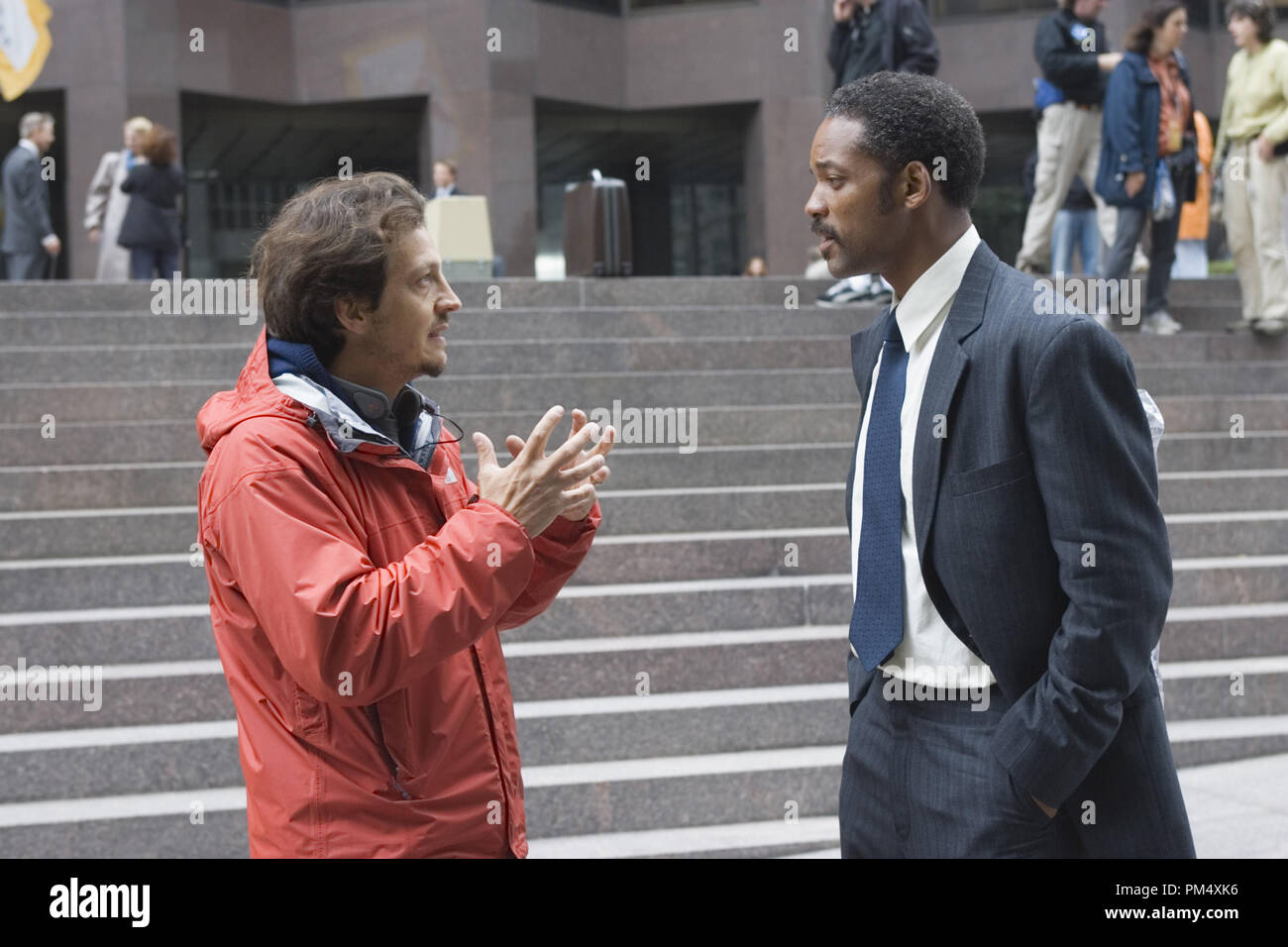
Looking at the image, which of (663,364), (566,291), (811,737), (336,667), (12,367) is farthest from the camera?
(566,291)

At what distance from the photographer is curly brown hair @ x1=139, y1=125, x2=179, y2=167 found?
38.6 ft

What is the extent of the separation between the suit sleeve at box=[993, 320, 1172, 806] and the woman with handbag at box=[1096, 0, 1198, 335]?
7.58m

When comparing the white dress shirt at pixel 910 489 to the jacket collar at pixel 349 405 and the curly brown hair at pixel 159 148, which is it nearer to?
the jacket collar at pixel 349 405

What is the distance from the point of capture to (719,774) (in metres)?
5.82

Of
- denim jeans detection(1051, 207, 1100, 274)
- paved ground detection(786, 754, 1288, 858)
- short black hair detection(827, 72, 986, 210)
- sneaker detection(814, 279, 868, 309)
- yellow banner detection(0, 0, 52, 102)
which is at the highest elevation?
yellow banner detection(0, 0, 52, 102)

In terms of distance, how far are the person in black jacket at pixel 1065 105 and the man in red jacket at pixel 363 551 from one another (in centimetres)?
820

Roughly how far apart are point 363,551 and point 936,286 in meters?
1.17

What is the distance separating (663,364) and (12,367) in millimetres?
3783

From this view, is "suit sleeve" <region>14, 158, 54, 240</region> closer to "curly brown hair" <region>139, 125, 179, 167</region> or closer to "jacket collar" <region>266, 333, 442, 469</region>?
"curly brown hair" <region>139, 125, 179, 167</region>

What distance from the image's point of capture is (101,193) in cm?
1323

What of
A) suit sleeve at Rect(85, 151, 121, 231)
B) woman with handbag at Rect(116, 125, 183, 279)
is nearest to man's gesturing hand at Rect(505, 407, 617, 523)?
woman with handbag at Rect(116, 125, 183, 279)

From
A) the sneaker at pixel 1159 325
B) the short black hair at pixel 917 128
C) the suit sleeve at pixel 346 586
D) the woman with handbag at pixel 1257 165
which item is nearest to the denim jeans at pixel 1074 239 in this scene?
the sneaker at pixel 1159 325
